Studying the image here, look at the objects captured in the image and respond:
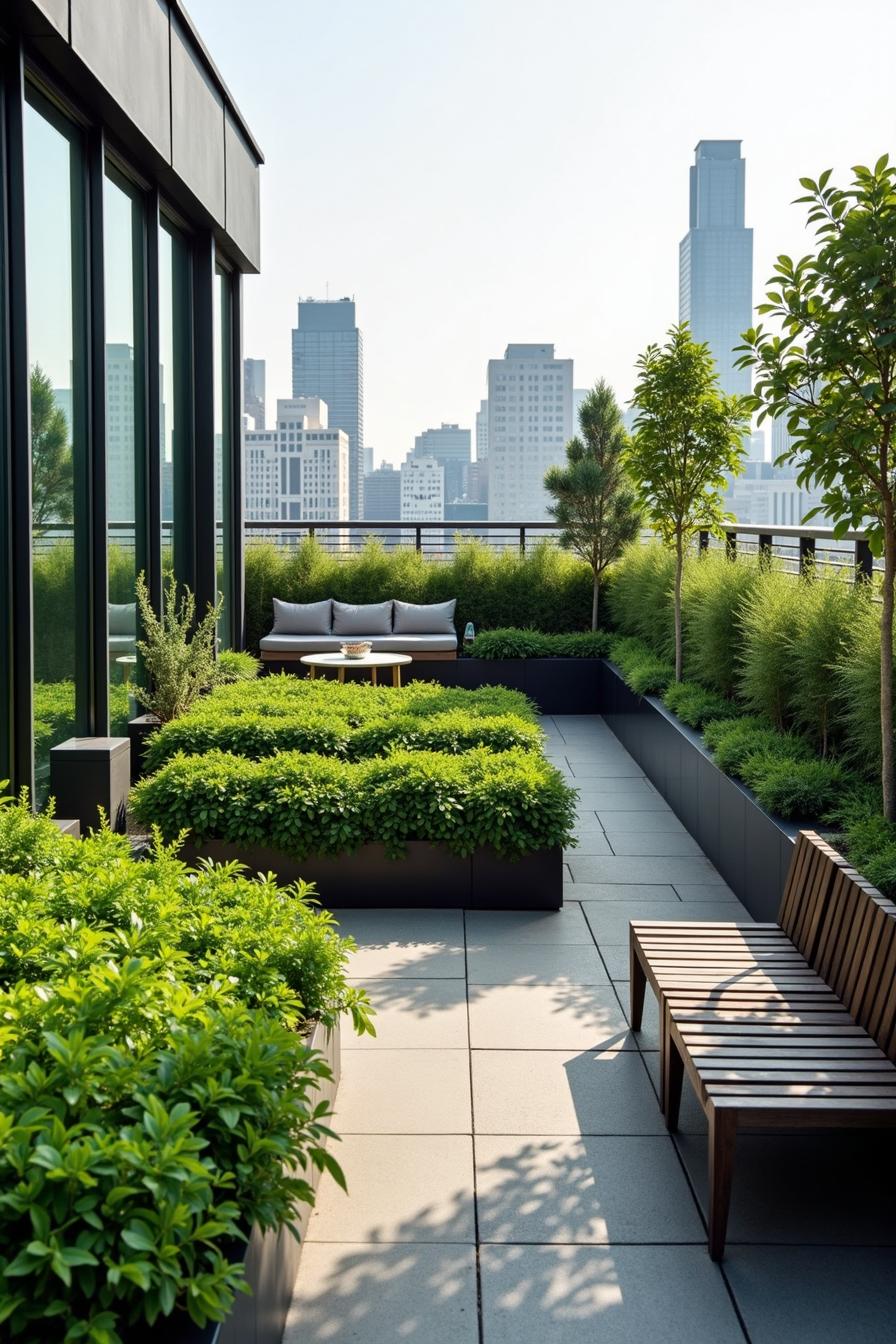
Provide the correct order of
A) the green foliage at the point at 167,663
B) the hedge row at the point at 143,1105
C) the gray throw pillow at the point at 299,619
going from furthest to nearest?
the gray throw pillow at the point at 299,619 → the green foliage at the point at 167,663 → the hedge row at the point at 143,1105

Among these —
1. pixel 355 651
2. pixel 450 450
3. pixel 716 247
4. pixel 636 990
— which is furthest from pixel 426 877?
pixel 716 247

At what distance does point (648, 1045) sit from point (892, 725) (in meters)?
1.44

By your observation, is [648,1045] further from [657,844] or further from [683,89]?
A: [683,89]

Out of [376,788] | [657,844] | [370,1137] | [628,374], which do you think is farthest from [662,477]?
[370,1137]

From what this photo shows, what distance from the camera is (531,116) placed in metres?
12.5

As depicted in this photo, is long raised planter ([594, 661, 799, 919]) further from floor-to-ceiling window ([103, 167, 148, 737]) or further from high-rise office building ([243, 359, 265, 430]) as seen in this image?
high-rise office building ([243, 359, 265, 430])

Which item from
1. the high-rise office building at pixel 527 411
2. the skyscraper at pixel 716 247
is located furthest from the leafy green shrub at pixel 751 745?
the skyscraper at pixel 716 247

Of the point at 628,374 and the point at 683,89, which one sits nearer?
the point at 628,374

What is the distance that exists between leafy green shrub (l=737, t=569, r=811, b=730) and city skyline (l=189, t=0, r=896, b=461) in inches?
67.4

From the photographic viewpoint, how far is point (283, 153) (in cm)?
1094

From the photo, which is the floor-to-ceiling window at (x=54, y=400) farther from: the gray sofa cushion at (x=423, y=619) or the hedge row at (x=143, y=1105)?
the gray sofa cushion at (x=423, y=619)

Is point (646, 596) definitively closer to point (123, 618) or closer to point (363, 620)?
point (363, 620)

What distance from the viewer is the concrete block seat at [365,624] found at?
11.0 metres

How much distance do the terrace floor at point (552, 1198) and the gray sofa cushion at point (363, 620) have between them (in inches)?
286
